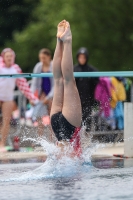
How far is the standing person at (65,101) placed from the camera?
9.62 meters

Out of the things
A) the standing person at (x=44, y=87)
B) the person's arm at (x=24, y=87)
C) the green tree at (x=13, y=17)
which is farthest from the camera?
the green tree at (x=13, y=17)

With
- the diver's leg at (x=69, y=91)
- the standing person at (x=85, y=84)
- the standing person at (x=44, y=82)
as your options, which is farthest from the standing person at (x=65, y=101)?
the standing person at (x=44, y=82)

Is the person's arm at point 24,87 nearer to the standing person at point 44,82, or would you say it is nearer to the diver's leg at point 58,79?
the standing person at point 44,82

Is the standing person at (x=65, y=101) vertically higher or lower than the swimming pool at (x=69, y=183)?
higher

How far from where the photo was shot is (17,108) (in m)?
17.9

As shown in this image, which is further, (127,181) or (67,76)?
(67,76)

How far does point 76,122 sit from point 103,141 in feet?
11.6

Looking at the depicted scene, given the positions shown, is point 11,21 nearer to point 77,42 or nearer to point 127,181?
point 77,42

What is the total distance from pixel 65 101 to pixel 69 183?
144 centimetres

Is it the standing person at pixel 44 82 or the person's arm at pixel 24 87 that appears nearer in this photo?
the person's arm at pixel 24 87

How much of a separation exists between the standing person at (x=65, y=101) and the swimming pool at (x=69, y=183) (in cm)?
34

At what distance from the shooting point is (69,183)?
8422 mm

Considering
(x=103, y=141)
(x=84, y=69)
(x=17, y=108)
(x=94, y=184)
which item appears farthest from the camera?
(x=17, y=108)

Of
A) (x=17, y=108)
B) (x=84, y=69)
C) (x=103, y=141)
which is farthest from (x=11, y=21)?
(x=103, y=141)
